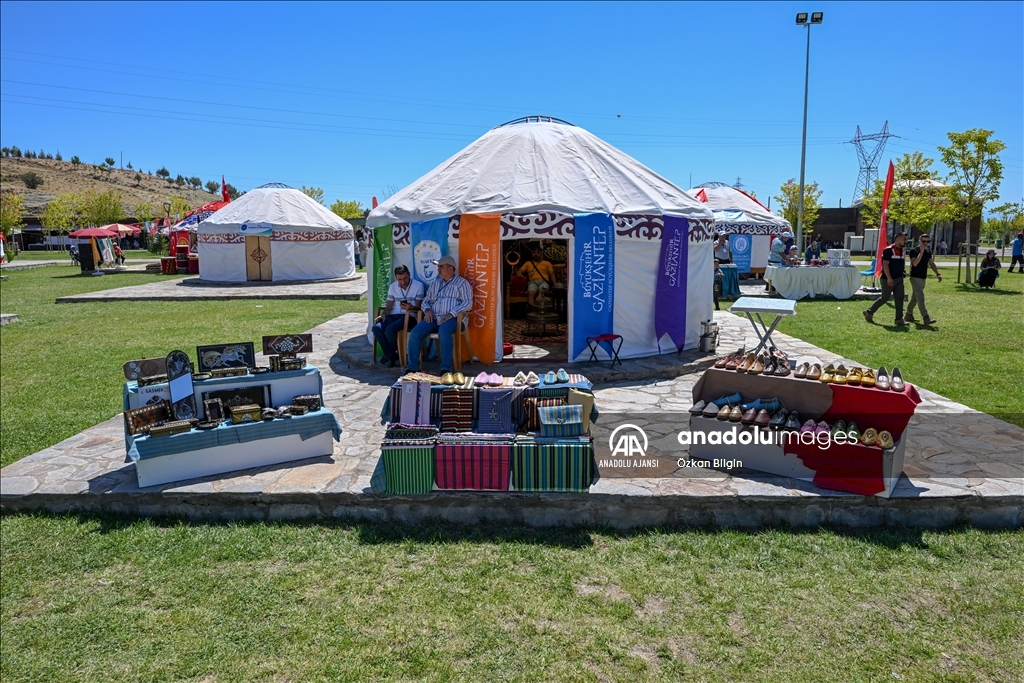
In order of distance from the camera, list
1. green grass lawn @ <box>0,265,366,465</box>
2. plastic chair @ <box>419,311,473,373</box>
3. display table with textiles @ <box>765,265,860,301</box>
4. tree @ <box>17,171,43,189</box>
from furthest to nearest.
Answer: tree @ <box>17,171,43,189</box> → display table with textiles @ <box>765,265,860,301</box> → plastic chair @ <box>419,311,473,373</box> → green grass lawn @ <box>0,265,366,465</box>

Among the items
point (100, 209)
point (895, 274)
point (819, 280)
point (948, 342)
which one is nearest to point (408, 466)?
point (948, 342)

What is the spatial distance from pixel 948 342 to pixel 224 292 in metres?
16.8

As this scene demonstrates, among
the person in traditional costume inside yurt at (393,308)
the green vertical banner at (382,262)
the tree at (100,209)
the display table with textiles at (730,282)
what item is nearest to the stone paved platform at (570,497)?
the person in traditional costume inside yurt at (393,308)

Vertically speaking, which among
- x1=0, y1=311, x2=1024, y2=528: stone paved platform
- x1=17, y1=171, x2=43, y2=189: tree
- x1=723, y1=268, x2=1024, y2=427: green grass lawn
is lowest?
x1=0, y1=311, x2=1024, y2=528: stone paved platform

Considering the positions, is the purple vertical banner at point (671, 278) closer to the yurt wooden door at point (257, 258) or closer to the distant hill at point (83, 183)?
the yurt wooden door at point (257, 258)

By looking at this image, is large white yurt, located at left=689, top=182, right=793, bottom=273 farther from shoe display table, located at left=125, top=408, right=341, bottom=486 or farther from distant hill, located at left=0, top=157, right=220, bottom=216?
distant hill, located at left=0, top=157, right=220, bottom=216

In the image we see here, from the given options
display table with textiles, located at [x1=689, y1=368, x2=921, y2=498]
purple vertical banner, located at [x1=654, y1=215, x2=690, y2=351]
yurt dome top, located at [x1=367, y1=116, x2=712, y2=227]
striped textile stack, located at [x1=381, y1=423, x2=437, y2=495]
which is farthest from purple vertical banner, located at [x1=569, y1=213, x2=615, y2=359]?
striped textile stack, located at [x1=381, y1=423, x2=437, y2=495]

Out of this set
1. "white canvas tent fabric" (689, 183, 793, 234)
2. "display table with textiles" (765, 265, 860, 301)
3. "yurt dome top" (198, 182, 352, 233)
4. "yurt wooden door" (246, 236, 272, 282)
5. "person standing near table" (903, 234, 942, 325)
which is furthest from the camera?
"yurt wooden door" (246, 236, 272, 282)

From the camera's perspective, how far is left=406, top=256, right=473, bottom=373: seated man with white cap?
23.8ft

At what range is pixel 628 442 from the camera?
17.0 ft

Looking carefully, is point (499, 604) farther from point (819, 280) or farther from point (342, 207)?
point (342, 207)

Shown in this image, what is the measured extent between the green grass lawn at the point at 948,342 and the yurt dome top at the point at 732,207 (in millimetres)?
4986

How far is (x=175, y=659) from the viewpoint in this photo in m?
2.84

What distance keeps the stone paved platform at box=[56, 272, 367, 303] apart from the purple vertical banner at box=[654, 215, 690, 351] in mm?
10171
